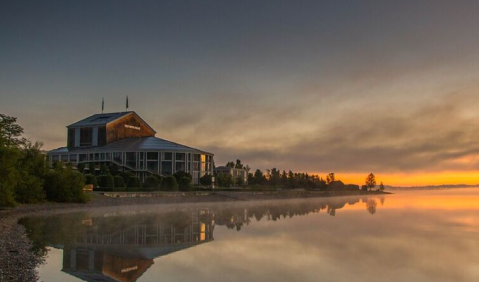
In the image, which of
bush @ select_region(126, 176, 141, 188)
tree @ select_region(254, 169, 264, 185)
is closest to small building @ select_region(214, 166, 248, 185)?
tree @ select_region(254, 169, 264, 185)

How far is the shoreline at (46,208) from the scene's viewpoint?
1389 cm

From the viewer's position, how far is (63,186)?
4922 centimetres

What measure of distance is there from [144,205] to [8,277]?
44459mm

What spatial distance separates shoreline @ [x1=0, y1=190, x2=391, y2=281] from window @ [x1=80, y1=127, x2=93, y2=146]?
155 feet

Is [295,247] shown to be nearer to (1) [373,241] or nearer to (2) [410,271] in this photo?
(1) [373,241]

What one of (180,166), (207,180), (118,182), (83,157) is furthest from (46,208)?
(83,157)

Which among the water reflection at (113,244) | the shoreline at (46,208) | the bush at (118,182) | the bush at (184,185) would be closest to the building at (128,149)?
the shoreline at (46,208)

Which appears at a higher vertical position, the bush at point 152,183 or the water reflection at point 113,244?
the bush at point 152,183

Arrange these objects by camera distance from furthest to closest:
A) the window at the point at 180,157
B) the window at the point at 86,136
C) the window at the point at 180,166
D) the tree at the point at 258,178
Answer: the tree at the point at 258,178 → the window at the point at 86,136 → the window at the point at 180,157 → the window at the point at 180,166

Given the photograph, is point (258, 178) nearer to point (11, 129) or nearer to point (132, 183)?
point (132, 183)

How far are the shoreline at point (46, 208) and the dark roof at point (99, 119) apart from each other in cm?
4431

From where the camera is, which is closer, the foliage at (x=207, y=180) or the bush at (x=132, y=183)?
the bush at (x=132, y=183)

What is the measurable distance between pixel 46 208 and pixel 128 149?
62489 millimetres

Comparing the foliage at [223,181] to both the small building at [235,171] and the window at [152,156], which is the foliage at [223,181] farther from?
the small building at [235,171]
